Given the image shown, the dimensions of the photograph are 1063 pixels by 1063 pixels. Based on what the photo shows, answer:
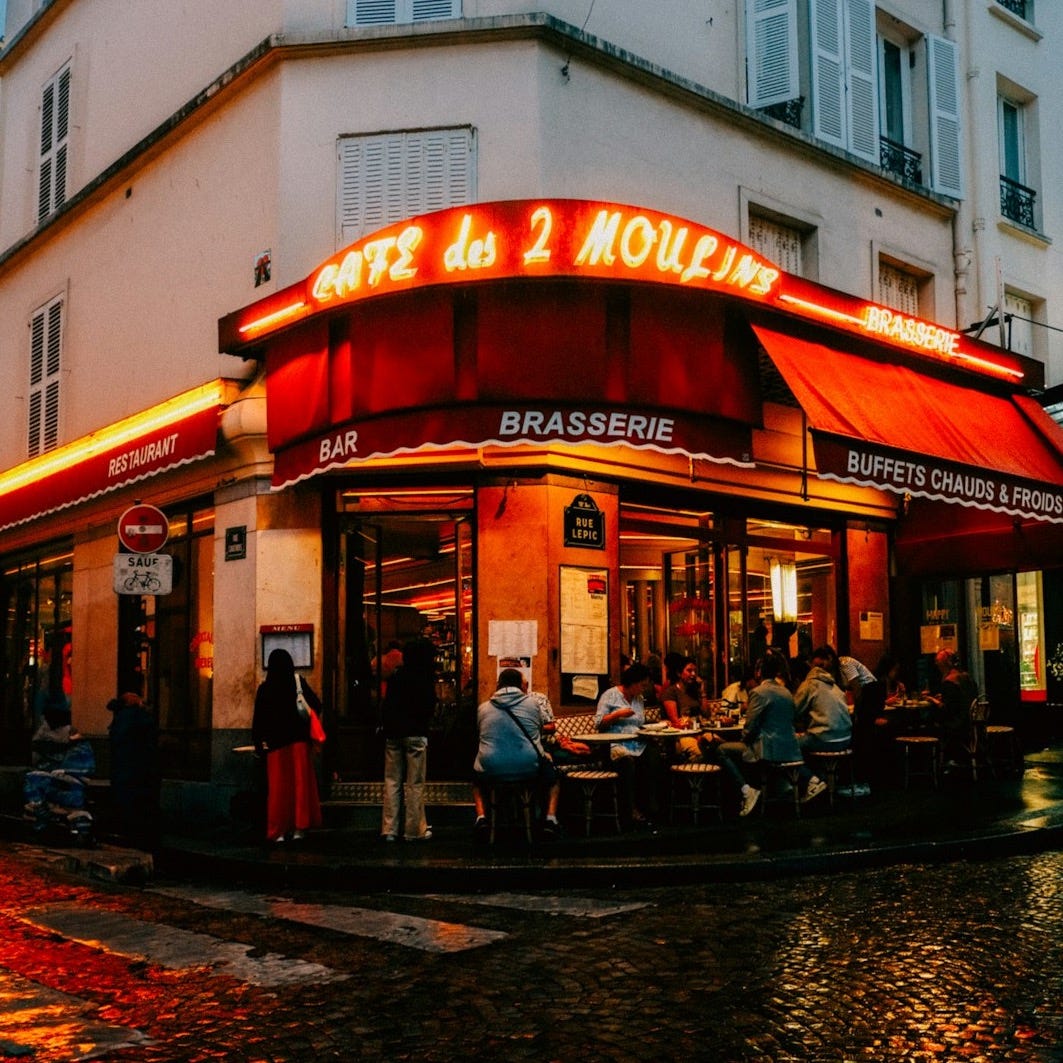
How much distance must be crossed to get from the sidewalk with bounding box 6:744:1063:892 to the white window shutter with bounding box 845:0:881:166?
26.3ft

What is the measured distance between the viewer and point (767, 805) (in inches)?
445

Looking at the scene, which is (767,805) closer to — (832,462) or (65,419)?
(832,462)

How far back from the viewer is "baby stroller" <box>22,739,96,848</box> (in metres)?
11.1

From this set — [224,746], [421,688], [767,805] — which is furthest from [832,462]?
[224,746]

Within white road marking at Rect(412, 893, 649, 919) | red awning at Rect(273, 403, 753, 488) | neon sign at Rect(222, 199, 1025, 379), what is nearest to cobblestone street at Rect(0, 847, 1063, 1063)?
white road marking at Rect(412, 893, 649, 919)

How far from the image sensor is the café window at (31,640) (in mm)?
16688

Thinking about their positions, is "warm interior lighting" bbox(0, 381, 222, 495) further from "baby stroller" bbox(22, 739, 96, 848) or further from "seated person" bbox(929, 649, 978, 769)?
"seated person" bbox(929, 649, 978, 769)

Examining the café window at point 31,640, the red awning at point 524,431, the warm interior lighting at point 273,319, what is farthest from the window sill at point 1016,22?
the café window at point 31,640

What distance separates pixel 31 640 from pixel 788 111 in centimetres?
1240

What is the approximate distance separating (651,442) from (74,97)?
35.7 ft

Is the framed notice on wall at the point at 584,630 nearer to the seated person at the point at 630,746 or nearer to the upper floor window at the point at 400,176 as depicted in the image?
the seated person at the point at 630,746

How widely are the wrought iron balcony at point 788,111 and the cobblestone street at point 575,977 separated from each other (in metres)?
9.43

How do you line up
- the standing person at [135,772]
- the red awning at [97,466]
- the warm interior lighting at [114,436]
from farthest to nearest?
the warm interior lighting at [114,436]
the red awning at [97,466]
the standing person at [135,772]

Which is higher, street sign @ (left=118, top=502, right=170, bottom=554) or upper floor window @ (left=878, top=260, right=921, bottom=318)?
upper floor window @ (left=878, top=260, right=921, bottom=318)
